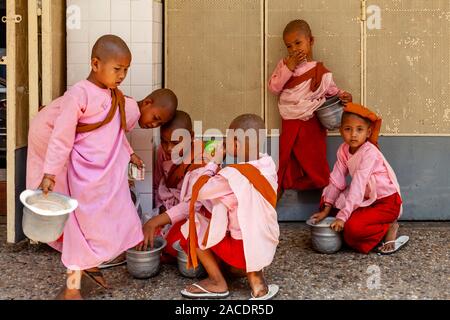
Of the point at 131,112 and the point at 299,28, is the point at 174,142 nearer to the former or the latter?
the point at 131,112

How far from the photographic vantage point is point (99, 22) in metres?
4.42

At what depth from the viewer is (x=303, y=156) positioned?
4961 mm

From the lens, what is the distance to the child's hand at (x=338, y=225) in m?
4.25

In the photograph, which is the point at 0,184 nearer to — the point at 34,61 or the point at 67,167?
the point at 34,61

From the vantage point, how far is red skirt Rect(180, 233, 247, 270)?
349 centimetres

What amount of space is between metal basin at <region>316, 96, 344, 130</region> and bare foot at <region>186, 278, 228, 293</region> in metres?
1.81

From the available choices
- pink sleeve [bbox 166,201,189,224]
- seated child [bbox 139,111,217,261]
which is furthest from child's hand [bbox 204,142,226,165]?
pink sleeve [bbox 166,201,189,224]

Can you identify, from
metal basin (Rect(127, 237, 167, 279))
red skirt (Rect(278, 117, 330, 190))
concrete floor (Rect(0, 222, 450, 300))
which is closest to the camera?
concrete floor (Rect(0, 222, 450, 300))

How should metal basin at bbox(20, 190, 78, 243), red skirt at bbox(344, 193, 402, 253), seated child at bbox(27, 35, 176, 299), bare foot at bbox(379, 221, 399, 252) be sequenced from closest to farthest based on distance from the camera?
metal basin at bbox(20, 190, 78, 243)
seated child at bbox(27, 35, 176, 299)
red skirt at bbox(344, 193, 402, 253)
bare foot at bbox(379, 221, 399, 252)

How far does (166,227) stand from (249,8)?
1.98 metres

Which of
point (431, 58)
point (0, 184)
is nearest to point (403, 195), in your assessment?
point (431, 58)

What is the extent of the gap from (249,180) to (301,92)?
1607 mm

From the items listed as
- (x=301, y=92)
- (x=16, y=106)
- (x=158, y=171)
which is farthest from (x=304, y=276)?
(x=16, y=106)

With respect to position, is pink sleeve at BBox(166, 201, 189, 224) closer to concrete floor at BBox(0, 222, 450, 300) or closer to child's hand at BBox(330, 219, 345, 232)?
concrete floor at BBox(0, 222, 450, 300)
